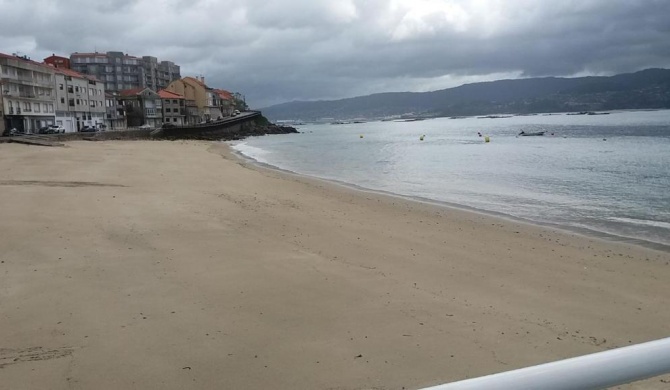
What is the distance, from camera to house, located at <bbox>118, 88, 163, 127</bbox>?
8912cm

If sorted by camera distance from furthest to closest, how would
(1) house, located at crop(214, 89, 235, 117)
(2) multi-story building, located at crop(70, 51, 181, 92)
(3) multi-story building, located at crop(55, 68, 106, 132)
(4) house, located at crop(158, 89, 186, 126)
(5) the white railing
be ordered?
1. (1) house, located at crop(214, 89, 235, 117)
2. (2) multi-story building, located at crop(70, 51, 181, 92)
3. (4) house, located at crop(158, 89, 186, 126)
4. (3) multi-story building, located at crop(55, 68, 106, 132)
5. (5) the white railing

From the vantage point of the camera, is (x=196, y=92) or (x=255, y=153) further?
(x=196, y=92)

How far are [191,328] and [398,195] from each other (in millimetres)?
13117

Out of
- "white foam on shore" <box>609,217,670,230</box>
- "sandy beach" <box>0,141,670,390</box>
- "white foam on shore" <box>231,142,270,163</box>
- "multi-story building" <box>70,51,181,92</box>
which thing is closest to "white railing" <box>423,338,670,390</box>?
"sandy beach" <box>0,141,670,390</box>

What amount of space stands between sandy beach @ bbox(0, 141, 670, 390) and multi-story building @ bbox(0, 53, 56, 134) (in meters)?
56.3

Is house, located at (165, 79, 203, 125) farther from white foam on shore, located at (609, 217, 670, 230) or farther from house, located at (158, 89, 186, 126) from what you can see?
white foam on shore, located at (609, 217, 670, 230)

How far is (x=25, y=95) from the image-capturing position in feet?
200

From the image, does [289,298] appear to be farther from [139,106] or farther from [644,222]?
[139,106]

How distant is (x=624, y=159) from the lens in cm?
3284

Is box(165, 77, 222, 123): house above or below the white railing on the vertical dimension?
above

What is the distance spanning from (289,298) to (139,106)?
91.8 meters

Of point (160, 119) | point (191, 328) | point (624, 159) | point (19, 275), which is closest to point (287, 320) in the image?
point (191, 328)

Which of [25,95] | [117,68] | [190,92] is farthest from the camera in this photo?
[117,68]

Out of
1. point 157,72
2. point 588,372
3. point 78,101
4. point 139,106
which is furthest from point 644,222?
point 157,72
